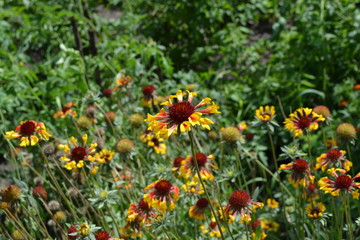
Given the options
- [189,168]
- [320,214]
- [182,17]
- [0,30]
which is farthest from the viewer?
[182,17]

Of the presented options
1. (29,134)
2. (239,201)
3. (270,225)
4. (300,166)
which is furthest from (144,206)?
(270,225)

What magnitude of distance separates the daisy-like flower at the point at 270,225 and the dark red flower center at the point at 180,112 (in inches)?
46.5

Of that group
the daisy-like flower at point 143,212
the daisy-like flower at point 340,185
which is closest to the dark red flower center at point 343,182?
the daisy-like flower at point 340,185

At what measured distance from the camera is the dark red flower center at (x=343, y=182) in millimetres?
1469

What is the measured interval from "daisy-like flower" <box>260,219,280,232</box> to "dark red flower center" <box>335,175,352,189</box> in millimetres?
777

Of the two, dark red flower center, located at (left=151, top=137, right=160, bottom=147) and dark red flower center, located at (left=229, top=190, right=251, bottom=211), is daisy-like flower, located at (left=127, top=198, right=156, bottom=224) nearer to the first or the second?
dark red flower center, located at (left=229, top=190, right=251, bottom=211)

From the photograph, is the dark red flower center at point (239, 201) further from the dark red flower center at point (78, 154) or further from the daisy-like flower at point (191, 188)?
the dark red flower center at point (78, 154)

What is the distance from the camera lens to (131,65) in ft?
10.5

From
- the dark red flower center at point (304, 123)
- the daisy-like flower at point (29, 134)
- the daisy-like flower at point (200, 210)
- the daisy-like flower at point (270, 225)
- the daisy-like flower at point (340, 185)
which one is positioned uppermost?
the daisy-like flower at point (29, 134)

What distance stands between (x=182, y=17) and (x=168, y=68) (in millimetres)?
1023

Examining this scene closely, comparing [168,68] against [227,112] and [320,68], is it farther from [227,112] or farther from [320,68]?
[320,68]

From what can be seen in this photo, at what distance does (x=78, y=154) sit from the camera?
1.74m

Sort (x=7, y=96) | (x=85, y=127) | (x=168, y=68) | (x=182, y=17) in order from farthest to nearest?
(x=182, y=17)
(x=168, y=68)
(x=7, y=96)
(x=85, y=127)

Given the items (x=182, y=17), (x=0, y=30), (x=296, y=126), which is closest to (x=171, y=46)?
(x=182, y=17)
